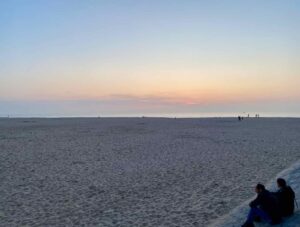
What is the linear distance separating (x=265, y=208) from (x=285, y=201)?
65cm

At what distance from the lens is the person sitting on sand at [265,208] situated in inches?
401

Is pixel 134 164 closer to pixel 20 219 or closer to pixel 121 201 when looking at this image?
pixel 121 201

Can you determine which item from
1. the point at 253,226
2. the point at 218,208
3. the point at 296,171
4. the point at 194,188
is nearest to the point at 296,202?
the point at 253,226

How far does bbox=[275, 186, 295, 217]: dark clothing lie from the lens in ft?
34.2

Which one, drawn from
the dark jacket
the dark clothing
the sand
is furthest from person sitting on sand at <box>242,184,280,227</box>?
the sand

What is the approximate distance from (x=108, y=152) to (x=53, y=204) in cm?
1513

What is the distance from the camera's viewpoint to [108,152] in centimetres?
3030

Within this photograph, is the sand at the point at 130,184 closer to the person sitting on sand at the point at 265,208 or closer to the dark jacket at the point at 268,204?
the person sitting on sand at the point at 265,208

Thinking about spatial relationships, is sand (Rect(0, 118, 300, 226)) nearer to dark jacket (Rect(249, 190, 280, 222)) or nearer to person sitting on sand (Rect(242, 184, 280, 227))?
person sitting on sand (Rect(242, 184, 280, 227))

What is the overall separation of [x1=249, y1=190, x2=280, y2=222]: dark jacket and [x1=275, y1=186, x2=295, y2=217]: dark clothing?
22 cm

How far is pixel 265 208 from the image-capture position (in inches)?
404

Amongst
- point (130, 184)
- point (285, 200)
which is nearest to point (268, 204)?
point (285, 200)

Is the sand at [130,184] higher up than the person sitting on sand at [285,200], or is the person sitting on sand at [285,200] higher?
the person sitting on sand at [285,200]

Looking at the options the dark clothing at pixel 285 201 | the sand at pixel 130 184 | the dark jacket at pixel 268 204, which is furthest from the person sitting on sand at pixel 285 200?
the sand at pixel 130 184
